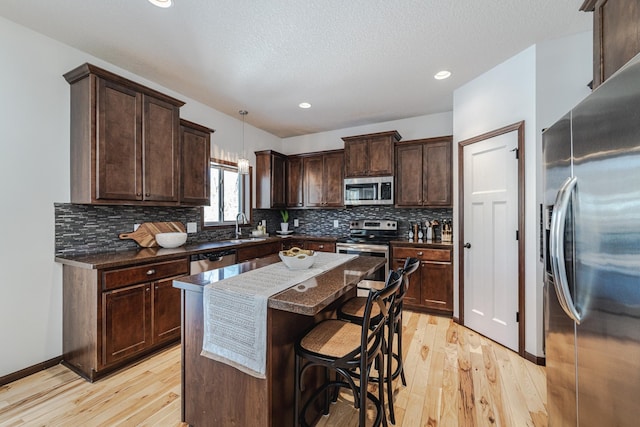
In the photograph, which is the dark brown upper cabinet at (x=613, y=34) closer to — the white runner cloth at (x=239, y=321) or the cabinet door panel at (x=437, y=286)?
the white runner cloth at (x=239, y=321)

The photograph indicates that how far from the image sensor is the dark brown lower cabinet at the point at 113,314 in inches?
85.7

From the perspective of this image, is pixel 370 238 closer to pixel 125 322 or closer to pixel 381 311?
pixel 381 311

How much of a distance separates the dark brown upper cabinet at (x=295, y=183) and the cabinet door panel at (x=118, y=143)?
8.83ft

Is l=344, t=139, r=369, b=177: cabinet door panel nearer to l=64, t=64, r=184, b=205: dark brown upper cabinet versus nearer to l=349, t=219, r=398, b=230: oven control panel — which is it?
l=349, t=219, r=398, b=230: oven control panel

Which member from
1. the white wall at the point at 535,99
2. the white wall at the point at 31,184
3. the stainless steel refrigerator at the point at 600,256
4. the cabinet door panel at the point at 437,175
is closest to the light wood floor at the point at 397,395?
the white wall at the point at 31,184

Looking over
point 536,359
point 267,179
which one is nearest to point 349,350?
point 536,359

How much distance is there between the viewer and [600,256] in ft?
3.14

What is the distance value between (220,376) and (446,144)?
3743 millimetres

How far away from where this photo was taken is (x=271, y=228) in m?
5.26

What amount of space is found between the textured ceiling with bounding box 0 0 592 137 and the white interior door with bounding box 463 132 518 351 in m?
0.93

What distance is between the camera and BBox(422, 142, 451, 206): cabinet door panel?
12.6ft

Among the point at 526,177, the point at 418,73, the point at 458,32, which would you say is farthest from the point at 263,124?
the point at 526,177

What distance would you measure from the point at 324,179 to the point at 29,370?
399 cm

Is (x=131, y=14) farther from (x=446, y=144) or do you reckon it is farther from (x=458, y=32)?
(x=446, y=144)
